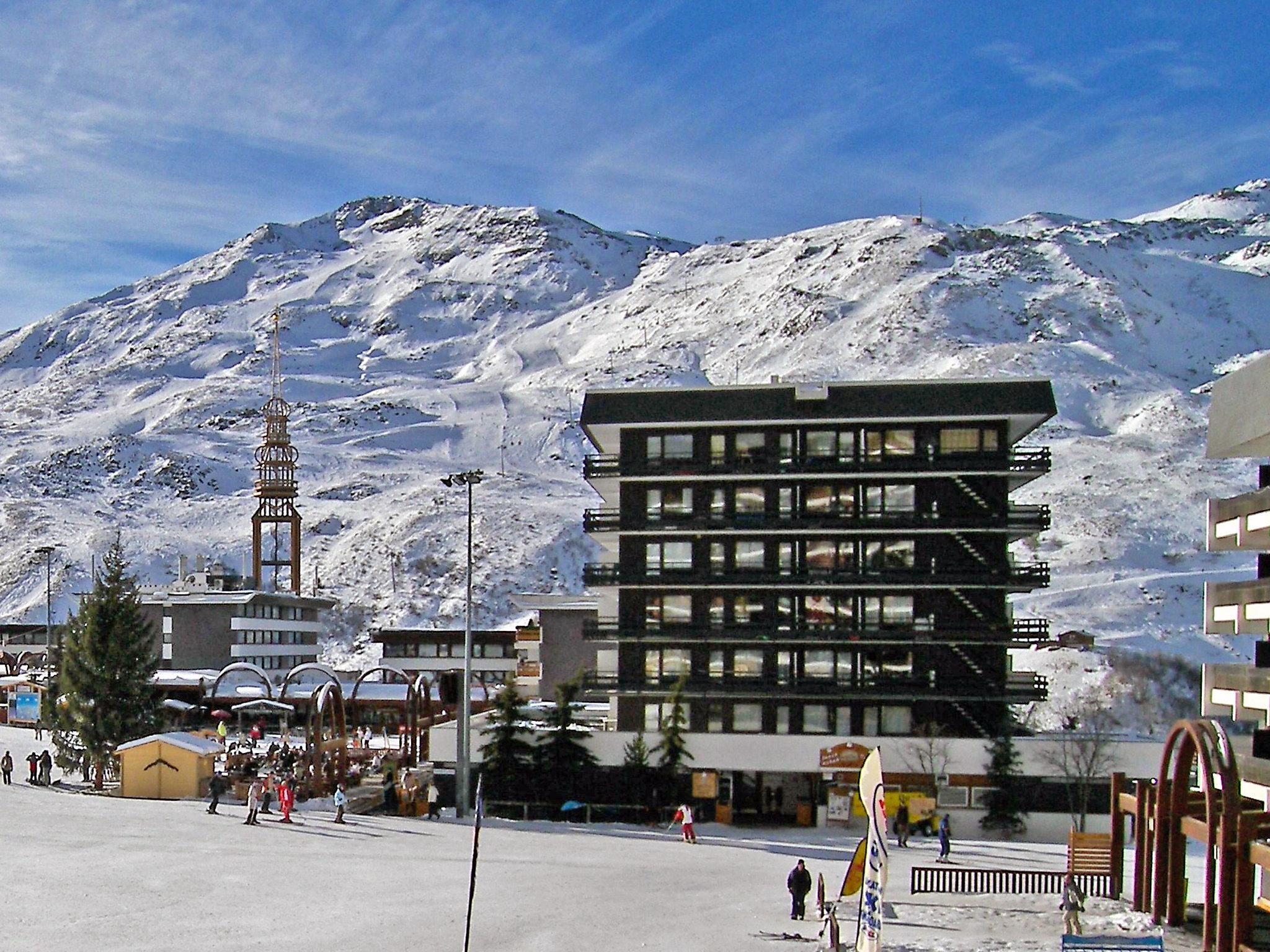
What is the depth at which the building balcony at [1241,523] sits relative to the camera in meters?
29.7

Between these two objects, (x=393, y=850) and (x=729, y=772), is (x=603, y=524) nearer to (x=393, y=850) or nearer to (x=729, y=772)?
(x=729, y=772)

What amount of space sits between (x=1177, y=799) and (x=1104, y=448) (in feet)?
574

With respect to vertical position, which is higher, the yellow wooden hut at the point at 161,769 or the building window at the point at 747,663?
the building window at the point at 747,663

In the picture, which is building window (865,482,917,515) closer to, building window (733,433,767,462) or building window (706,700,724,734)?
building window (733,433,767,462)

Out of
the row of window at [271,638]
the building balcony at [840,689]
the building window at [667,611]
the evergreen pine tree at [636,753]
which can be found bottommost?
the evergreen pine tree at [636,753]

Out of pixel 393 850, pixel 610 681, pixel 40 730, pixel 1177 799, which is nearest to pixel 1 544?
pixel 40 730

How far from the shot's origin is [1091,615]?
426 feet

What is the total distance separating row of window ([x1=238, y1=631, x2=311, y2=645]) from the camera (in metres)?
97.2

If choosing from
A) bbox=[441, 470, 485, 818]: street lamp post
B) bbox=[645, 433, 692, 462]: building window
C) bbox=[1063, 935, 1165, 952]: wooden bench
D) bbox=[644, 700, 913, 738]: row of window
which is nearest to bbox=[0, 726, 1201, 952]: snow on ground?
bbox=[441, 470, 485, 818]: street lamp post

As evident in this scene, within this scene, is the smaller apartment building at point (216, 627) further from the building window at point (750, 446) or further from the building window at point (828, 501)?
the building window at point (828, 501)

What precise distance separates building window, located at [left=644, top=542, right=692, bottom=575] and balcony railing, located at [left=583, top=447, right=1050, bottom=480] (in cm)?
300

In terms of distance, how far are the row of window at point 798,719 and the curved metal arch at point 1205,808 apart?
68.8ft

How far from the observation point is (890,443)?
55.1m

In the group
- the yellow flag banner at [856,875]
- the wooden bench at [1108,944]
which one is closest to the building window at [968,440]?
the yellow flag banner at [856,875]
